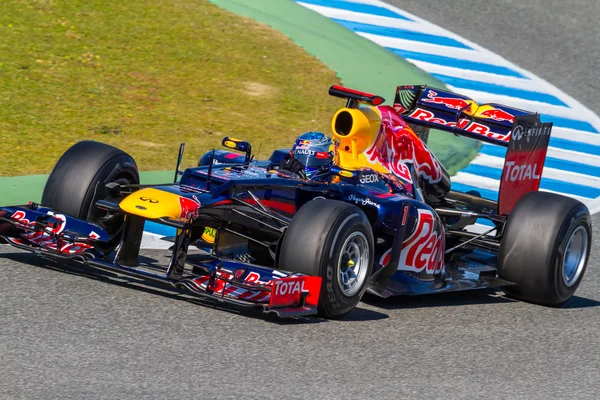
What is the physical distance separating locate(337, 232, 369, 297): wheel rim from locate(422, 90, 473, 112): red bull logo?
8.38 ft

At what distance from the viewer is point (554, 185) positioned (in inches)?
465

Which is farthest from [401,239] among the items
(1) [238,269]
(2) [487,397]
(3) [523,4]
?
(3) [523,4]

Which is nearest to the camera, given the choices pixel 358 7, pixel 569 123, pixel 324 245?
pixel 324 245

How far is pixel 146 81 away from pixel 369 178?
683 cm

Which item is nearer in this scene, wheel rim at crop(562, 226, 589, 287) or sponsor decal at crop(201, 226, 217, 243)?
sponsor decal at crop(201, 226, 217, 243)

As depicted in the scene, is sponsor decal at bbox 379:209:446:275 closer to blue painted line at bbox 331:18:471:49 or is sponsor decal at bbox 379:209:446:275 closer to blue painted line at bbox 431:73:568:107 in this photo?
blue painted line at bbox 431:73:568:107

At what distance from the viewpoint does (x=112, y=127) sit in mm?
11984

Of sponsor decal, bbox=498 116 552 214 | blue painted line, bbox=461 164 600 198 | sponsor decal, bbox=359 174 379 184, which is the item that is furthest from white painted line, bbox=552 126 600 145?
sponsor decal, bbox=359 174 379 184

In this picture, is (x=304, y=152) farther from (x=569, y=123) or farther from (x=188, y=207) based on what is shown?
(x=569, y=123)

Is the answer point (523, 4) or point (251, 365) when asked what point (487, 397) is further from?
point (523, 4)

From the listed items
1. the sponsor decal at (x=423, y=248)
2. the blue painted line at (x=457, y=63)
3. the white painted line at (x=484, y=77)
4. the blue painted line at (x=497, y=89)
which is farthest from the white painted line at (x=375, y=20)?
the sponsor decal at (x=423, y=248)

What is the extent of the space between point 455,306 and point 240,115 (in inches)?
242

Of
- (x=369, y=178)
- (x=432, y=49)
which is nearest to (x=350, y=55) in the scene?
(x=432, y=49)

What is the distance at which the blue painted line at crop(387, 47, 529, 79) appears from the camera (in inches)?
612
